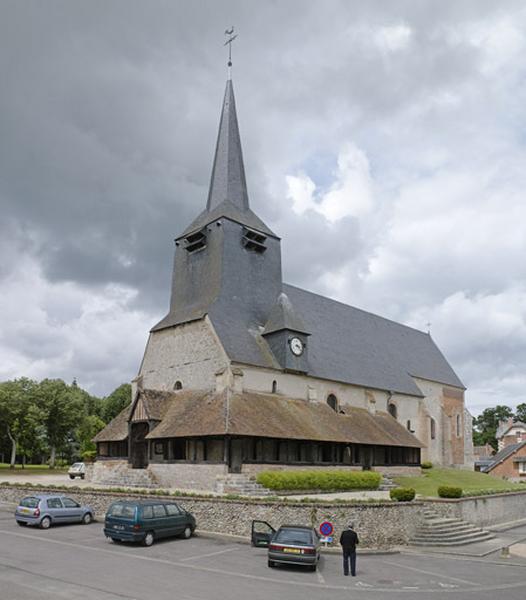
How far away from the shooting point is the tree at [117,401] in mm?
79562

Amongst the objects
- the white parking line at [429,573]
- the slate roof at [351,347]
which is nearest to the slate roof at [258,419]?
the slate roof at [351,347]

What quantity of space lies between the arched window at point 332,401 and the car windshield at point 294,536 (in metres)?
22.2

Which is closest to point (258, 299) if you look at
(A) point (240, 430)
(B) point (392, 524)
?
(A) point (240, 430)

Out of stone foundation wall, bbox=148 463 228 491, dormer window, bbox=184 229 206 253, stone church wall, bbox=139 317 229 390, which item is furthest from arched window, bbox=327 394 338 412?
dormer window, bbox=184 229 206 253

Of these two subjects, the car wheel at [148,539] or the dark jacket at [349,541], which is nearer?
the dark jacket at [349,541]

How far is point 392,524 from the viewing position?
81.6 feet

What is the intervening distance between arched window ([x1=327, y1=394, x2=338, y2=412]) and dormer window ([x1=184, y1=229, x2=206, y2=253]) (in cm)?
1328

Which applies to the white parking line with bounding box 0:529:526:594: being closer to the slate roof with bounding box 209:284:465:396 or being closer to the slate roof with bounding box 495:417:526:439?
the slate roof with bounding box 209:284:465:396

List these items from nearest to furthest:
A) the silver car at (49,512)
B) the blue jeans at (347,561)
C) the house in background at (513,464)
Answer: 1. the blue jeans at (347,561)
2. the silver car at (49,512)
3. the house in background at (513,464)

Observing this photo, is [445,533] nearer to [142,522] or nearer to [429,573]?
[429,573]

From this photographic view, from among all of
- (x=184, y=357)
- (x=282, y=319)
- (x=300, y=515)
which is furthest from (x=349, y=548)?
(x=282, y=319)

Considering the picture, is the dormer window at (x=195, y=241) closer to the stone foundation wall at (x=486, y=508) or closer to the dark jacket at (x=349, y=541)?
the stone foundation wall at (x=486, y=508)

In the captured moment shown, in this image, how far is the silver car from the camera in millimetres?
22641

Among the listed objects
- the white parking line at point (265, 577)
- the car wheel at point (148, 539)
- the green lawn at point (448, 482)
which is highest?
the green lawn at point (448, 482)
